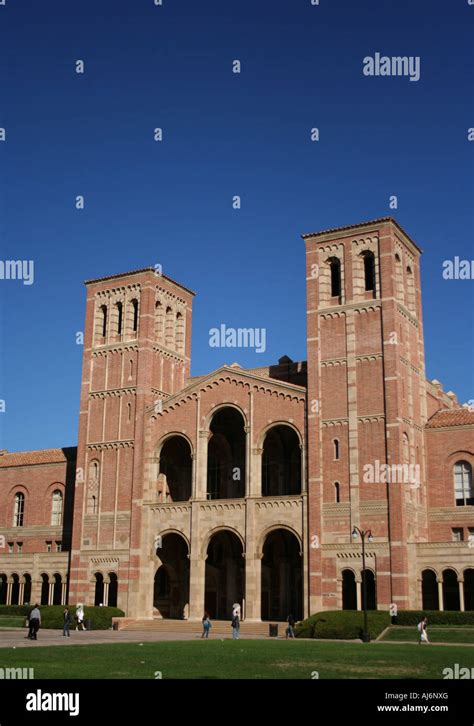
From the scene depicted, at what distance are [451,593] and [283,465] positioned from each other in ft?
48.9

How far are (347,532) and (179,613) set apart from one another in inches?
653

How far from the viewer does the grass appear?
169ft

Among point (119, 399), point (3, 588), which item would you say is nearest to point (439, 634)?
point (119, 399)

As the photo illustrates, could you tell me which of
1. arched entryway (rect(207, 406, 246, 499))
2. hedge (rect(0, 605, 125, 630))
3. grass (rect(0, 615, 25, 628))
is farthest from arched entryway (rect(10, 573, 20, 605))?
arched entryway (rect(207, 406, 246, 499))

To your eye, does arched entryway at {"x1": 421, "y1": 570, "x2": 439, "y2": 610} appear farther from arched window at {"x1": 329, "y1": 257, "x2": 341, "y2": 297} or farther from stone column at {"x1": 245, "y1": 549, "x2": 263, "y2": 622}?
arched window at {"x1": 329, "y1": 257, "x2": 341, "y2": 297}

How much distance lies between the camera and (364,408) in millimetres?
49594

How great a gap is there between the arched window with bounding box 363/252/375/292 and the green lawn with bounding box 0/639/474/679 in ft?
84.2

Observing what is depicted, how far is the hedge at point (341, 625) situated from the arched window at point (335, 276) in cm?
2003

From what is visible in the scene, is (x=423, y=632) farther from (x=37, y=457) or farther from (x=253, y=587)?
(x=37, y=457)

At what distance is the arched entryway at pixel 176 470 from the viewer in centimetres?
5944

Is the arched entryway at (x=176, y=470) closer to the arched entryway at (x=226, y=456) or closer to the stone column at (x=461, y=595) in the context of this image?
the arched entryway at (x=226, y=456)

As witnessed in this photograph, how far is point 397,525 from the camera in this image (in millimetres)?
46281
